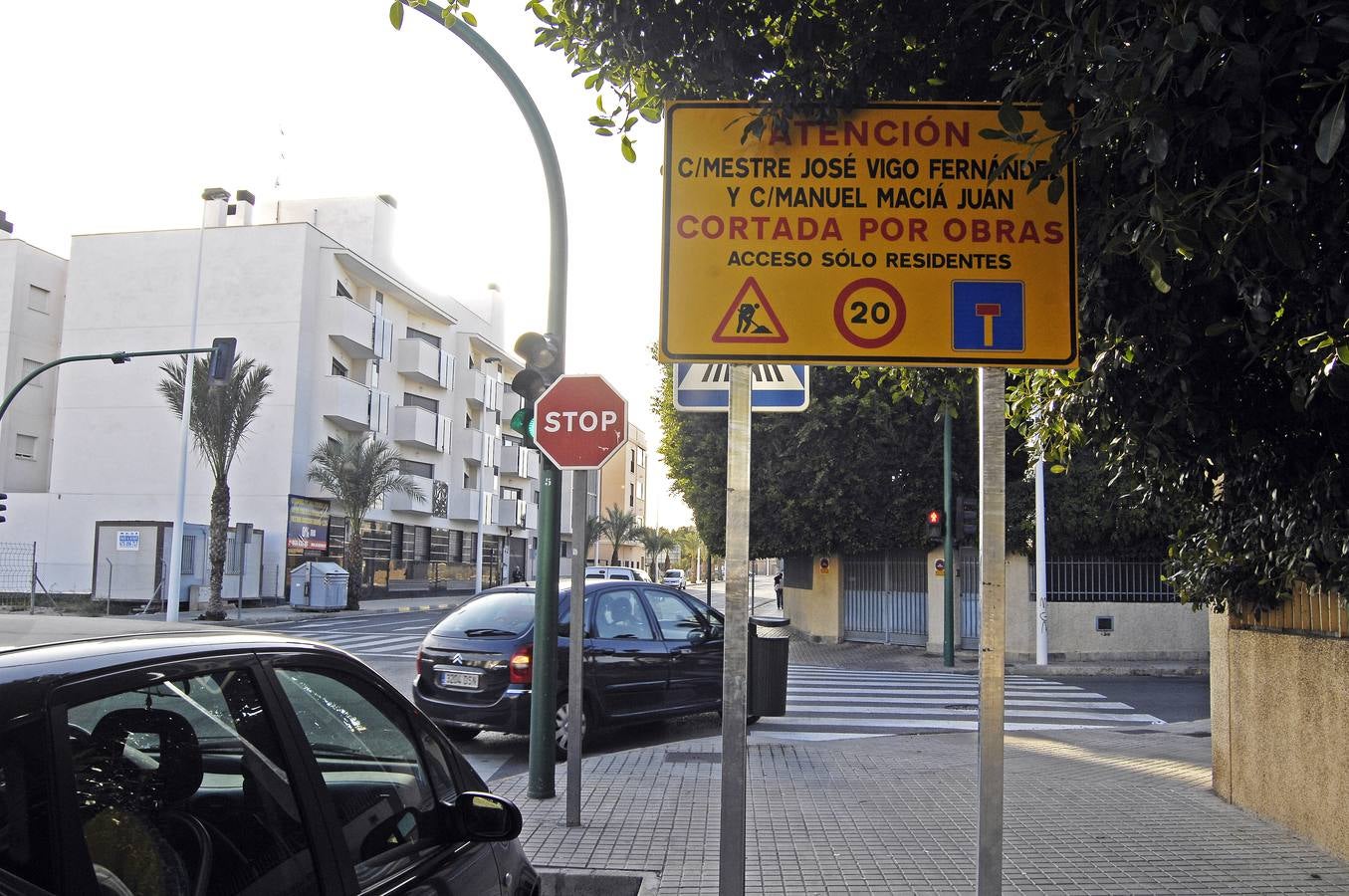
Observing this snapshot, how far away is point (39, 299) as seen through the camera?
4100cm

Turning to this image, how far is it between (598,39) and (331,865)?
362 cm

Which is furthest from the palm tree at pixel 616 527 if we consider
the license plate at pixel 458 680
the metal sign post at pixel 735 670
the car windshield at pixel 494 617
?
the metal sign post at pixel 735 670

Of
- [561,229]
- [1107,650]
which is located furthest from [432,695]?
[1107,650]

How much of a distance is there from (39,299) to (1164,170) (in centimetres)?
4603

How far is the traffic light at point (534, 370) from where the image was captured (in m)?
7.28

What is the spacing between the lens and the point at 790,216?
392 cm

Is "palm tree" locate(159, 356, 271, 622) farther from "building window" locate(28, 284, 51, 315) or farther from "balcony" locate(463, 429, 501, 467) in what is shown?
"balcony" locate(463, 429, 501, 467)

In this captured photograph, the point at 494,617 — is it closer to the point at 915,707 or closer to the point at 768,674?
the point at 768,674

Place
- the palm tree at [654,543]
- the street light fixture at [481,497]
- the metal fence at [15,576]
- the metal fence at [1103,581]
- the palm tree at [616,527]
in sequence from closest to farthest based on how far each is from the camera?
1. the metal fence at [1103,581]
2. the metal fence at [15,576]
3. the street light fixture at [481,497]
4. the palm tree at [616,527]
5. the palm tree at [654,543]

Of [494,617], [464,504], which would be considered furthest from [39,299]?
[494,617]

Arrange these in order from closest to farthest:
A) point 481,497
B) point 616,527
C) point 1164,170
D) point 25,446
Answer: point 1164,170 → point 25,446 → point 481,497 → point 616,527

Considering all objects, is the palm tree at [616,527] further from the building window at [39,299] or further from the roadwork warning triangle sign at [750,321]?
the roadwork warning triangle sign at [750,321]

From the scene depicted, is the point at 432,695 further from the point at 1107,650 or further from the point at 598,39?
the point at 1107,650

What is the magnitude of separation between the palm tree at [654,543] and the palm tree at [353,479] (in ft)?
158
